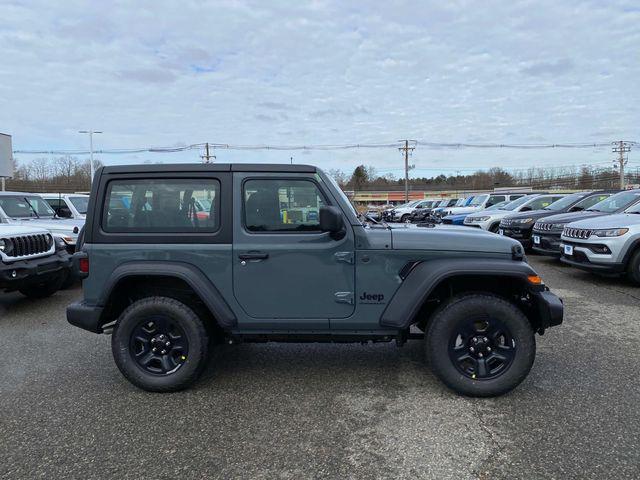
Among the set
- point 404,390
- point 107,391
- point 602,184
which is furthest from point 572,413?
point 602,184

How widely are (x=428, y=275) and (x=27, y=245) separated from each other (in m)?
5.92

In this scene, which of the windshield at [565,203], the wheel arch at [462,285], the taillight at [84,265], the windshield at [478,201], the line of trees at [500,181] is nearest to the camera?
the wheel arch at [462,285]

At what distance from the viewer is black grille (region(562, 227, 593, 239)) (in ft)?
25.3

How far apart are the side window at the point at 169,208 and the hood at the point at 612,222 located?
6807mm

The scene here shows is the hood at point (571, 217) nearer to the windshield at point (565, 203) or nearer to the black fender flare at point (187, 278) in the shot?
the windshield at point (565, 203)

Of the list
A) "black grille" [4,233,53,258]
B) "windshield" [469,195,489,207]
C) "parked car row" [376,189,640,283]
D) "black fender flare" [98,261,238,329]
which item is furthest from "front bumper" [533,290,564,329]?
"windshield" [469,195,489,207]

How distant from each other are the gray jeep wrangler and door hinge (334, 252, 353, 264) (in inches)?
0.7

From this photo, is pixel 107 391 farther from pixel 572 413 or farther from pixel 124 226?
pixel 572 413

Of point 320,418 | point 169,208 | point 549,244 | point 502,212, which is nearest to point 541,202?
point 502,212

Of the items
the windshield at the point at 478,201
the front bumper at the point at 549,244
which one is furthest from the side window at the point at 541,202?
the windshield at the point at 478,201

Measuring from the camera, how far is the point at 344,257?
3516mm

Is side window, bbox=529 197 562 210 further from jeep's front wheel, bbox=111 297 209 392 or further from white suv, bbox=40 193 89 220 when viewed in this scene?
jeep's front wheel, bbox=111 297 209 392

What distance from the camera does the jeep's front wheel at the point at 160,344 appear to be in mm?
3576

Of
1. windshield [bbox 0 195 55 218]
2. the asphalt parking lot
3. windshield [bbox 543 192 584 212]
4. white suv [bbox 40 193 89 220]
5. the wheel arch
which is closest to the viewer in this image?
the asphalt parking lot
